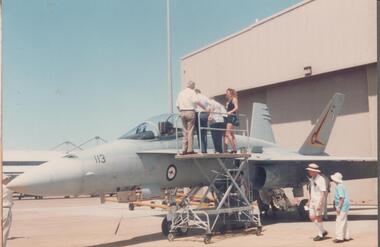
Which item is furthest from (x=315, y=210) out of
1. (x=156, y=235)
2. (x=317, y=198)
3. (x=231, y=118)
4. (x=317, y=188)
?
(x=156, y=235)

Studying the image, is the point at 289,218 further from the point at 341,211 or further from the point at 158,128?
the point at 158,128

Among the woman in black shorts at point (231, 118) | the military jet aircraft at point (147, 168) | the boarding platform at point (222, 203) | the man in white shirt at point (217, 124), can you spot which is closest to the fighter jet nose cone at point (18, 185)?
the military jet aircraft at point (147, 168)

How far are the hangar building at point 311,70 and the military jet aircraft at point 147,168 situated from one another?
6.15 m

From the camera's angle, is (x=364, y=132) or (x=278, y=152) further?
(x=364, y=132)

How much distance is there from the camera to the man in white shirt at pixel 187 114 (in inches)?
421

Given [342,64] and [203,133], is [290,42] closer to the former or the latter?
[342,64]

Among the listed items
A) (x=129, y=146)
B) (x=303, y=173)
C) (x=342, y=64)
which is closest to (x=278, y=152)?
(x=303, y=173)

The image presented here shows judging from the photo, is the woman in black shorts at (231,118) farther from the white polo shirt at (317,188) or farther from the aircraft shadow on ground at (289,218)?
the aircraft shadow on ground at (289,218)

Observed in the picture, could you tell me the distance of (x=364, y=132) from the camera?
66.9ft

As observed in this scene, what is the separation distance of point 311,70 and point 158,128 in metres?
12.9

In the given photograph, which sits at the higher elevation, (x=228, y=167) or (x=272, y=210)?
(x=228, y=167)

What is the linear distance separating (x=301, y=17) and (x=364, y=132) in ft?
21.3

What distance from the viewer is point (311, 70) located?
22.0 m

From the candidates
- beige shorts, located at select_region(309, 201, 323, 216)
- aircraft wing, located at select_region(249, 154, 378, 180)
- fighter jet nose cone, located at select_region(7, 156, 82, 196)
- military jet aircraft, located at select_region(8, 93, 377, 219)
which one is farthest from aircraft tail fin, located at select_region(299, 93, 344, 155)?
fighter jet nose cone, located at select_region(7, 156, 82, 196)
